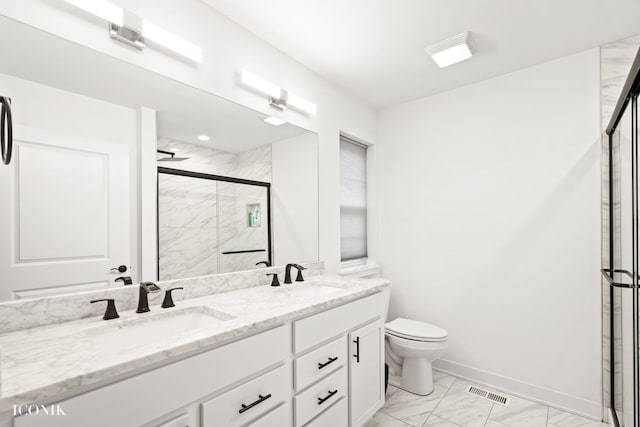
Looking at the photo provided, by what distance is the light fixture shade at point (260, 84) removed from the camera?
188 centimetres

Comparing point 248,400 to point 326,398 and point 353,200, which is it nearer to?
point 326,398

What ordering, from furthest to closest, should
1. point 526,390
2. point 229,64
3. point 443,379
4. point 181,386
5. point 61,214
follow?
1. point 443,379
2. point 526,390
3. point 229,64
4. point 61,214
5. point 181,386

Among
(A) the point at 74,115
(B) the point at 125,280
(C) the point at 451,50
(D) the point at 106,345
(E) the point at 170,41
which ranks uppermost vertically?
(C) the point at 451,50

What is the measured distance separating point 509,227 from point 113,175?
263 cm

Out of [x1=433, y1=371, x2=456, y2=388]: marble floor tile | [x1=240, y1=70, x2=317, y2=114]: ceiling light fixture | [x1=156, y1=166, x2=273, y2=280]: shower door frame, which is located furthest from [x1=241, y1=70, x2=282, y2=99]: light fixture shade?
[x1=433, y1=371, x2=456, y2=388]: marble floor tile

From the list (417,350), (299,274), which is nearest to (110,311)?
(299,274)

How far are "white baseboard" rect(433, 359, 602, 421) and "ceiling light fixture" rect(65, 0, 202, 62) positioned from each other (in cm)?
302

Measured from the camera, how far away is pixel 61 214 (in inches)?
48.0

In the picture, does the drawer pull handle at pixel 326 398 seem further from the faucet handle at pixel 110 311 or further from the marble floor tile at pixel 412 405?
the faucet handle at pixel 110 311

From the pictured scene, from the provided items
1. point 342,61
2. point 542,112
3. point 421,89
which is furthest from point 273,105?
point 542,112

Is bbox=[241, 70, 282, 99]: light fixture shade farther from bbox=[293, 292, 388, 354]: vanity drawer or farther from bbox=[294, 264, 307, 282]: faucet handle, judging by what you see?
bbox=[293, 292, 388, 354]: vanity drawer

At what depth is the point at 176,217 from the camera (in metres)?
1.60

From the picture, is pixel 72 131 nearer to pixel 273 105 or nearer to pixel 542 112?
pixel 273 105

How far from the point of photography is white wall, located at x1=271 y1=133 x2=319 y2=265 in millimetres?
2160
